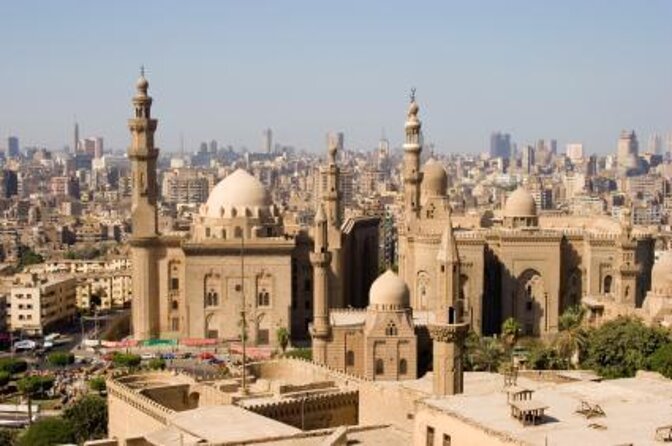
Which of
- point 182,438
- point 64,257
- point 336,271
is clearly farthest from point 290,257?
point 64,257

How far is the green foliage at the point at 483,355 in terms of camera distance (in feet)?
109

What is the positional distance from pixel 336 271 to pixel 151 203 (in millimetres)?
7692

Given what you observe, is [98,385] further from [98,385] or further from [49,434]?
[49,434]

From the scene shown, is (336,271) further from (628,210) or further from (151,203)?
(628,210)

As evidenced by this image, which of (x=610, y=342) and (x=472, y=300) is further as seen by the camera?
(x=472, y=300)

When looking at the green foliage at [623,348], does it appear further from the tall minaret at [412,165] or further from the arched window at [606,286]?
the tall minaret at [412,165]

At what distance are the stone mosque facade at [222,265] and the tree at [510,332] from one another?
7.15 m

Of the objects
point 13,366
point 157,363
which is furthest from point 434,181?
point 13,366

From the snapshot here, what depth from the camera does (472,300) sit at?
40.6 meters

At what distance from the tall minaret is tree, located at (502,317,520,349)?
6.62m

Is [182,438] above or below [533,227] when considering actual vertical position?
below

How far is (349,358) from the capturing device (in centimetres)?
3234

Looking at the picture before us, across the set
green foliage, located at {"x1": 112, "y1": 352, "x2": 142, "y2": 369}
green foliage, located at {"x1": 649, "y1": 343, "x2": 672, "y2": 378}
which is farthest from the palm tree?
green foliage, located at {"x1": 112, "y1": 352, "x2": 142, "y2": 369}

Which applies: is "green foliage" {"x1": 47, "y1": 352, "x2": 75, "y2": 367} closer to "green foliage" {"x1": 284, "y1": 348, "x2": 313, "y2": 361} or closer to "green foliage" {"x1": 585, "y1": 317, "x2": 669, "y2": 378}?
"green foliage" {"x1": 284, "y1": 348, "x2": 313, "y2": 361}
